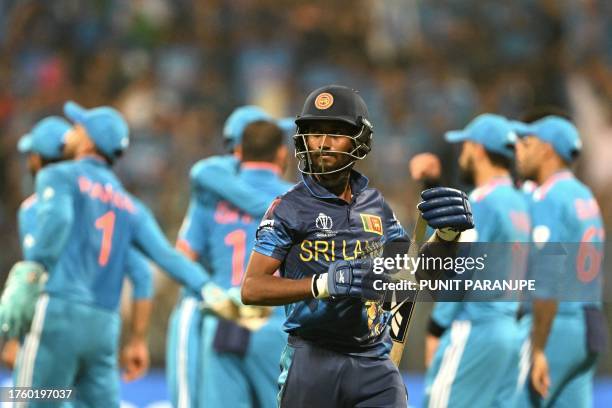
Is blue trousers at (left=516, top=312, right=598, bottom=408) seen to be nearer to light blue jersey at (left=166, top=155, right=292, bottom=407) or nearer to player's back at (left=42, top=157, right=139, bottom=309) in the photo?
light blue jersey at (left=166, top=155, right=292, bottom=407)

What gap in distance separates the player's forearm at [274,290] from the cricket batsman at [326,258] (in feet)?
0.04

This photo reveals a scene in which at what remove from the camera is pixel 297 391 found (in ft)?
13.6

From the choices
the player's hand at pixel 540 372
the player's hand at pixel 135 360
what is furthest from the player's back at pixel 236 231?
the player's hand at pixel 540 372

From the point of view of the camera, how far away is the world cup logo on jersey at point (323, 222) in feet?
13.6

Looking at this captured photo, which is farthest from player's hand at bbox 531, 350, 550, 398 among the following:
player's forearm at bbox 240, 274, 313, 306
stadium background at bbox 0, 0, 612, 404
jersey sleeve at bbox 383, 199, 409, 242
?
stadium background at bbox 0, 0, 612, 404

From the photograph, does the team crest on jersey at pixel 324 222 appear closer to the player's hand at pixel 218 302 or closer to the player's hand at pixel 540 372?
the player's hand at pixel 218 302

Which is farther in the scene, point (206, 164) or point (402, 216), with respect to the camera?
point (402, 216)

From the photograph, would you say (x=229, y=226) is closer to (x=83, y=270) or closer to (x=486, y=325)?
(x=83, y=270)

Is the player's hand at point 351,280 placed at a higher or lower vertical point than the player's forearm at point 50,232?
lower

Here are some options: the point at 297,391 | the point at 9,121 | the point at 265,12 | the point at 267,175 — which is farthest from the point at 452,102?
the point at 297,391

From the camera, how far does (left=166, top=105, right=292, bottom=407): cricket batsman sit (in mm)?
6766

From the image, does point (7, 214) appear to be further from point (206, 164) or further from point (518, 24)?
point (518, 24)

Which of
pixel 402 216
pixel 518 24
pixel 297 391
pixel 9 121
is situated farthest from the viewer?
pixel 518 24

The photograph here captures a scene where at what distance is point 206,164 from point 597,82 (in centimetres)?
684
